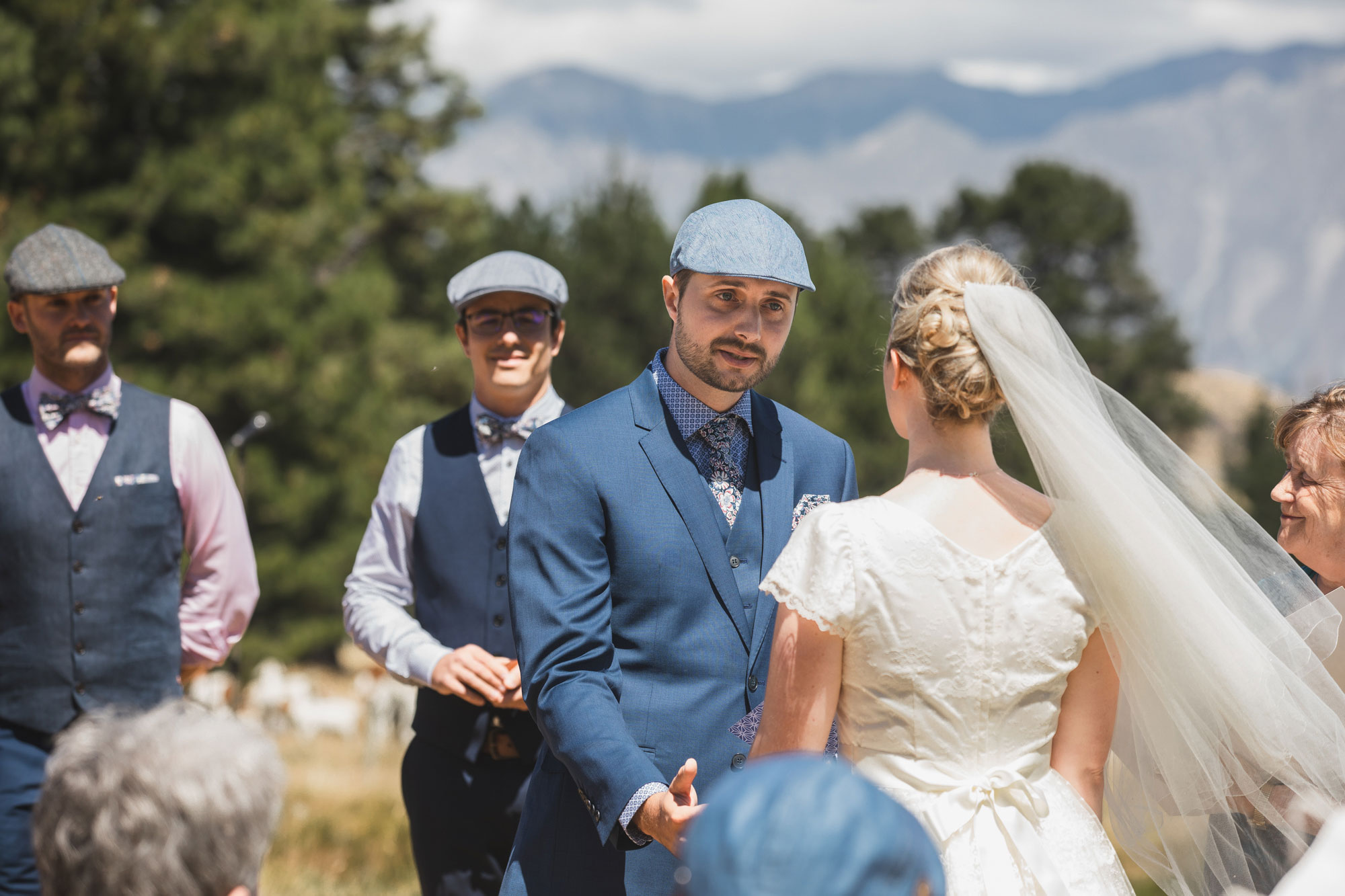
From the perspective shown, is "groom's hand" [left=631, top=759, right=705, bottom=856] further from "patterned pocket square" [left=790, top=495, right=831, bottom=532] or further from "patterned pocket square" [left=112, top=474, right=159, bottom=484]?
"patterned pocket square" [left=112, top=474, right=159, bottom=484]

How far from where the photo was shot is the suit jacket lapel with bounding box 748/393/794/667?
2383 mm

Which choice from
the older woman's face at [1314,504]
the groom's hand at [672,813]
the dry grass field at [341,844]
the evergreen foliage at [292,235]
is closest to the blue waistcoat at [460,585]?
the groom's hand at [672,813]

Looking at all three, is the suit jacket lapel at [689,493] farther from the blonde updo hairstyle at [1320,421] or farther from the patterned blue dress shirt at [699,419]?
the blonde updo hairstyle at [1320,421]

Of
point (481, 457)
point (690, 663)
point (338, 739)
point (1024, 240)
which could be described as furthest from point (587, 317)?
point (1024, 240)

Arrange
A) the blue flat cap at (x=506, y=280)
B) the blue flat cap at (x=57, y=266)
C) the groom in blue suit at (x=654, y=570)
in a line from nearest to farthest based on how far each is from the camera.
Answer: the groom in blue suit at (x=654, y=570) < the blue flat cap at (x=57, y=266) < the blue flat cap at (x=506, y=280)

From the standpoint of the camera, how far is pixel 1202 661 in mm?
2156

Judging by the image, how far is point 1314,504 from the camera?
251 centimetres

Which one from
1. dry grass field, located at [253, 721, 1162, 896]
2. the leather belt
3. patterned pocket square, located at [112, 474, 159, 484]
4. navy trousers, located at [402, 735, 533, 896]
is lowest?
dry grass field, located at [253, 721, 1162, 896]

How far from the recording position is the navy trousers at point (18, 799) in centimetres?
317

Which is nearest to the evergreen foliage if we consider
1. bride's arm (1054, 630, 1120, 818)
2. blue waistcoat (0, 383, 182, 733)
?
blue waistcoat (0, 383, 182, 733)

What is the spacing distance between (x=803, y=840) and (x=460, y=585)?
2.38m

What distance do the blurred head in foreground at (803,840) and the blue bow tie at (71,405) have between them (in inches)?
116

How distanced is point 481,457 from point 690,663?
143 cm

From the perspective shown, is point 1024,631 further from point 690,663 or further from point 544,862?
point 544,862
